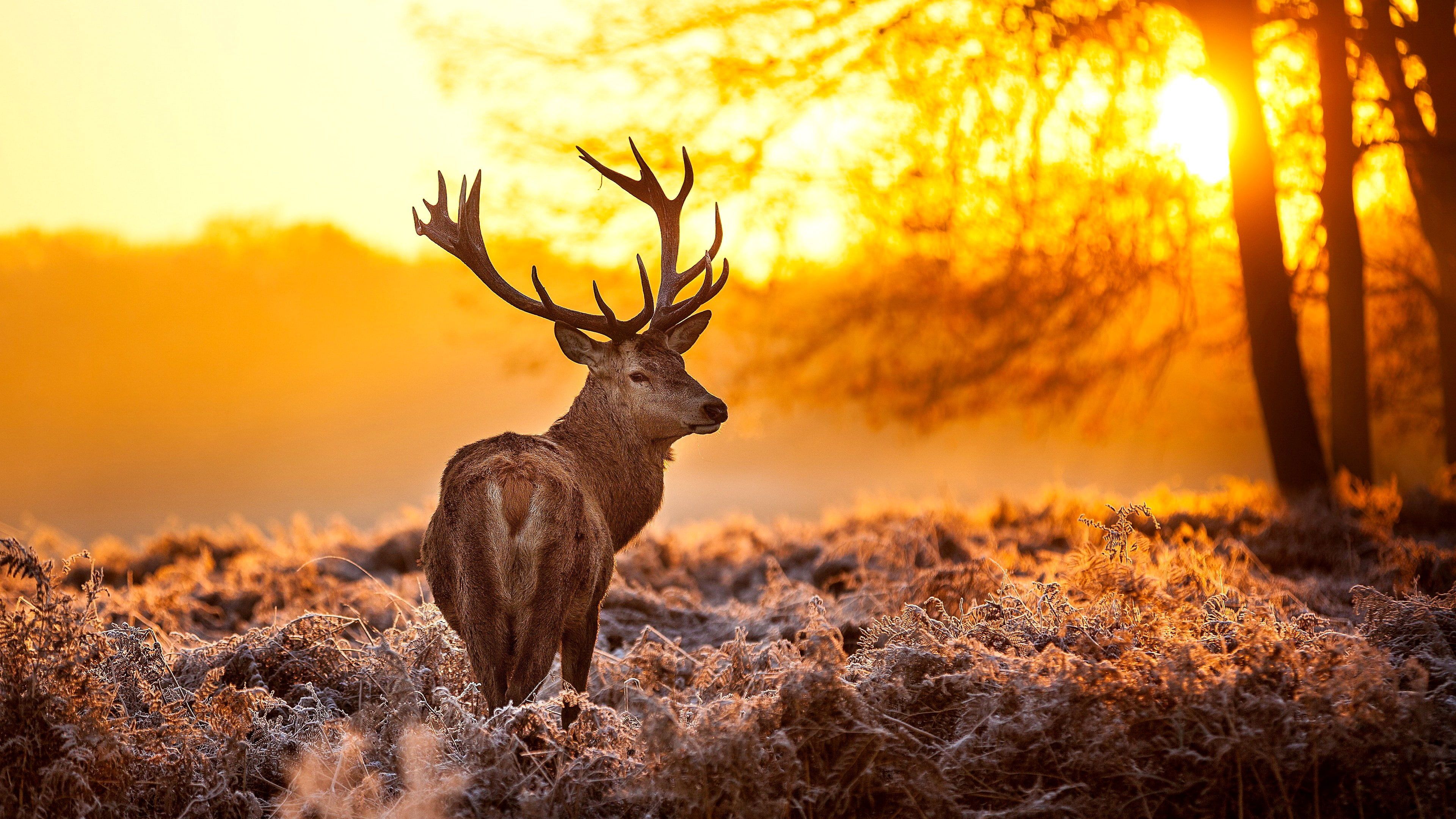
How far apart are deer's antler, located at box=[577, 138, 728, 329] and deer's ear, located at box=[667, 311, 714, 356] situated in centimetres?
8

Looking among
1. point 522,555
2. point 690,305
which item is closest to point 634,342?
point 690,305

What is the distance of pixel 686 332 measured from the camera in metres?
6.04

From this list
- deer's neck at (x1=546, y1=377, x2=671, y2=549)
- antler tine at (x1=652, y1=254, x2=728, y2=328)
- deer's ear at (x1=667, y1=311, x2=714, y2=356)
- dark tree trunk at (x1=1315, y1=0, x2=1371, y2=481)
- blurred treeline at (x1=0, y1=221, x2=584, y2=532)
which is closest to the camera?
deer's neck at (x1=546, y1=377, x2=671, y2=549)

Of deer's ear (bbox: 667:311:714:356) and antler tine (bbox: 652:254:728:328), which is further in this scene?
deer's ear (bbox: 667:311:714:356)

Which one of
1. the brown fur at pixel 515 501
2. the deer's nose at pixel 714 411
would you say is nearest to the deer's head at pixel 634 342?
the deer's nose at pixel 714 411

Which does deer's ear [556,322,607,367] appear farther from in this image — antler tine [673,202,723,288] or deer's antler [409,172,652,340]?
antler tine [673,202,723,288]

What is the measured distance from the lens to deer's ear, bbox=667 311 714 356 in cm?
599

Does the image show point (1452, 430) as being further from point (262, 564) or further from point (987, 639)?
point (262, 564)

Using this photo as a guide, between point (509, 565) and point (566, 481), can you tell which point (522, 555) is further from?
point (566, 481)

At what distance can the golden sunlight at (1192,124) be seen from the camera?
39.2 ft

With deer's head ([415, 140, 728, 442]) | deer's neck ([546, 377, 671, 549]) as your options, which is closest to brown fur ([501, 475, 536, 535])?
deer's neck ([546, 377, 671, 549])

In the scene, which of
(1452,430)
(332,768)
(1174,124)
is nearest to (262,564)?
(332,768)

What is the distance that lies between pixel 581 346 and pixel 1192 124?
8.92 m

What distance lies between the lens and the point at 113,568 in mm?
10523
